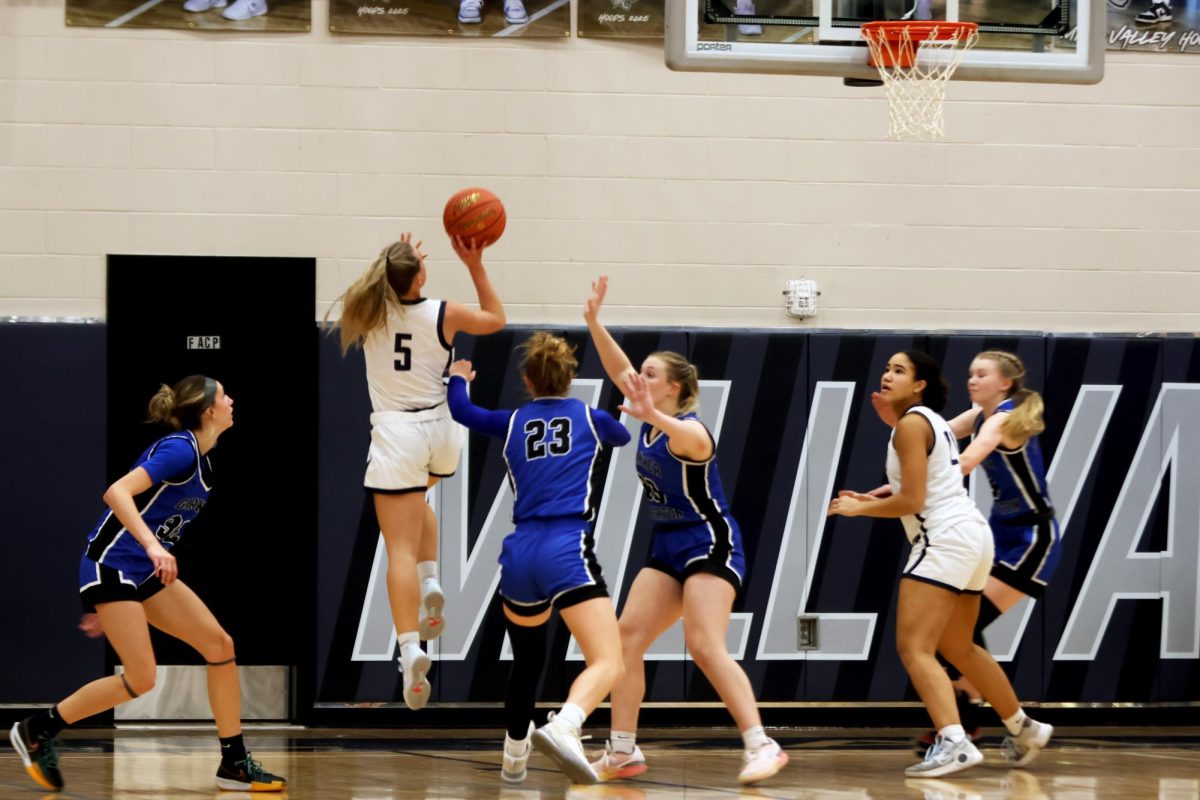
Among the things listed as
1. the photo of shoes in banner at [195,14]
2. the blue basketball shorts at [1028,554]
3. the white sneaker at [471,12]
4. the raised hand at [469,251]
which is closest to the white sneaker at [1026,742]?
the blue basketball shorts at [1028,554]

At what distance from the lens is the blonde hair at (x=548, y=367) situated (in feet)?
21.2

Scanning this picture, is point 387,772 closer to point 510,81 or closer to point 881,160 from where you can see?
point 510,81

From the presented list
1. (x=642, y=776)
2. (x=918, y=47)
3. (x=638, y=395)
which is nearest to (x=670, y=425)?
(x=638, y=395)

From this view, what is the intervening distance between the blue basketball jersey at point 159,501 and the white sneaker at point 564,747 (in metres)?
1.88

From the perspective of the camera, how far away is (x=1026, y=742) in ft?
25.0

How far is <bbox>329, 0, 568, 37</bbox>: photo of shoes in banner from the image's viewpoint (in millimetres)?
9414

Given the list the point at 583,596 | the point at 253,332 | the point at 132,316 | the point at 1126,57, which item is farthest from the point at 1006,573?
the point at 132,316

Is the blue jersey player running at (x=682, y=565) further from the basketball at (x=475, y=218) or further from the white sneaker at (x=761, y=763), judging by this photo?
the basketball at (x=475, y=218)

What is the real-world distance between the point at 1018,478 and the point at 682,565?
209 centimetres

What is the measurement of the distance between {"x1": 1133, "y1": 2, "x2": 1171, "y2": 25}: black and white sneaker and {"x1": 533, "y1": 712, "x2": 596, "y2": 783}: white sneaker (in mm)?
6378

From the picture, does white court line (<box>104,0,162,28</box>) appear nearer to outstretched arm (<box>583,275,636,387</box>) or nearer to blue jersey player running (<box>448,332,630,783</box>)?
blue jersey player running (<box>448,332,630,783</box>)

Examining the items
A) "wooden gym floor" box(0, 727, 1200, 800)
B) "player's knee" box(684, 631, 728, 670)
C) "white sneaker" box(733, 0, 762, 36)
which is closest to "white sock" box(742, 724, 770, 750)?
"wooden gym floor" box(0, 727, 1200, 800)

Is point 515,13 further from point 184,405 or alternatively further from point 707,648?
point 707,648

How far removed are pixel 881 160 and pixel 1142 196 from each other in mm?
1693
